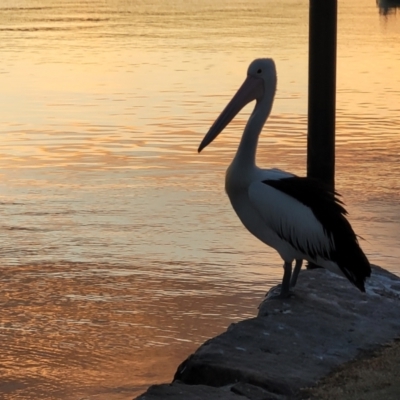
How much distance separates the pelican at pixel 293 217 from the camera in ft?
15.7

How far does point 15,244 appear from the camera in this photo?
7.16 meters

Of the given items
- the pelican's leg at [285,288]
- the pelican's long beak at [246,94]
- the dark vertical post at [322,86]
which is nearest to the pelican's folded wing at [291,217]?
the pelican's leg at [285,288]

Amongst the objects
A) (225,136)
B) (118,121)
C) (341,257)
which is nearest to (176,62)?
(118,121)

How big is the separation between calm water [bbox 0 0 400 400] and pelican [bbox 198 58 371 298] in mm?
809

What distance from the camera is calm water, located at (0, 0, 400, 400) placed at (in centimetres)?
549

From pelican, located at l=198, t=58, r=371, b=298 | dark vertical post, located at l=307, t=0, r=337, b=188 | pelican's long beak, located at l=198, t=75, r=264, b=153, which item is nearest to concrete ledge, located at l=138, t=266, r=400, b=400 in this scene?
pelican, located at l=198, t=58, r=371, b=298

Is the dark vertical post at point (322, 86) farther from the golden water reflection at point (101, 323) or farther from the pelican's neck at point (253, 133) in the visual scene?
the golden water reflection at point (101, 323)

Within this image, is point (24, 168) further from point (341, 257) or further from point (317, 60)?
point (341, 257)

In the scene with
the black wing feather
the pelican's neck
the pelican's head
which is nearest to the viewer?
the black wing feather

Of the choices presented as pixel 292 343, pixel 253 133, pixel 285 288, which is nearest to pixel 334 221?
pixel 285 288

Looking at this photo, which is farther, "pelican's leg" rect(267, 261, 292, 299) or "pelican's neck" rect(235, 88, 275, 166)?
"pelican's neck" rect(235, 88, 275, 166)

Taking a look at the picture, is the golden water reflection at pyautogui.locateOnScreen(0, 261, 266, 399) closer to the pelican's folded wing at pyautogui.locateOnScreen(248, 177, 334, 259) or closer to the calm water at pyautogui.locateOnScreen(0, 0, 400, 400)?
the calm water at pyautogui.locateOnScreen(0, 0, 400, 400)

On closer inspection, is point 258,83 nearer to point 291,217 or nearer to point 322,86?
point 322,86

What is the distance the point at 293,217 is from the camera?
4.90 meters
